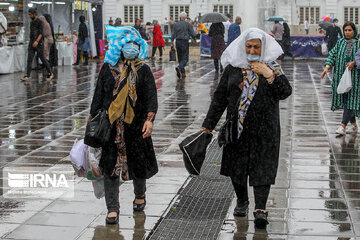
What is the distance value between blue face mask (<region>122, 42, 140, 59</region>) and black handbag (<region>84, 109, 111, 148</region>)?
1.57 feet

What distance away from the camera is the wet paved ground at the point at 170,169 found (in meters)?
5.16

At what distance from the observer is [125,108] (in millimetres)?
5340

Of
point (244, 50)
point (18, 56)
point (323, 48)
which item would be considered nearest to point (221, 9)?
point (323, 48)

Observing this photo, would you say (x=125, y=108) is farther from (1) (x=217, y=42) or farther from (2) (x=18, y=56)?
(2) (x=18, y=56)

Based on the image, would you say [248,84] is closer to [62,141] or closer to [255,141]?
[255,141]

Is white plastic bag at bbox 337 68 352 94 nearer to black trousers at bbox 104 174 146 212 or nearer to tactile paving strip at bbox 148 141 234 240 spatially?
tactile paving strip at bbox 148 141 234 240

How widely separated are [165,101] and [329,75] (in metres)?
7.90

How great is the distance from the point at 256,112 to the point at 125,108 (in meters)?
1.01

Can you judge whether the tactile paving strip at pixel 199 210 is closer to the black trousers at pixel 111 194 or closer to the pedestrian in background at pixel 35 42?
the black trousers at pixel 111 194

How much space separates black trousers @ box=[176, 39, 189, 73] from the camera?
17.6 m

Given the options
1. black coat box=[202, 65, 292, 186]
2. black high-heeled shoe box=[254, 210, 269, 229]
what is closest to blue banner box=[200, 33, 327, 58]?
black coat box=[202, 65, 292, 186]

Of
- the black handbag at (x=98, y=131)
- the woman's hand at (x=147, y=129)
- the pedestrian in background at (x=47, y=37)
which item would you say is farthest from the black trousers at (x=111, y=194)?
the pedestrian in background at (x=47, y=37)

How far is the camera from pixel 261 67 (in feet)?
16.7

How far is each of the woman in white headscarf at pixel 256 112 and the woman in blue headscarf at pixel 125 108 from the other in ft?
2.12
